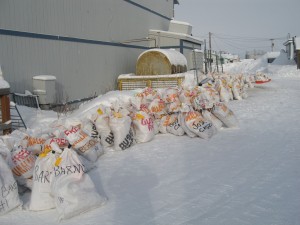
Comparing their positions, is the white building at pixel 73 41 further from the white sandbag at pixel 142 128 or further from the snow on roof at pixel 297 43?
the snow on roof at pixel 297 43

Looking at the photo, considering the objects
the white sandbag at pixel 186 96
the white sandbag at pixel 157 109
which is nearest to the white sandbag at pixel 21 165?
the white sandbag at pixel 157 109

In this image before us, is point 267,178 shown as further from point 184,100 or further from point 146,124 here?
point 184,100

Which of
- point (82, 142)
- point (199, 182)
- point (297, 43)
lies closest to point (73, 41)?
point (82, 142)

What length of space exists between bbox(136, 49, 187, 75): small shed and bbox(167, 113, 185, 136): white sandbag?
24.7 feet

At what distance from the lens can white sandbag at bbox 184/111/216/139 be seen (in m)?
5.36

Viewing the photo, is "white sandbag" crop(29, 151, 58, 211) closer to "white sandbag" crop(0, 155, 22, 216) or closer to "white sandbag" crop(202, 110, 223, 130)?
"white sandbag" crop(0, 155, 22, 216)

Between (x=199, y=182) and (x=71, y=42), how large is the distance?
28.1ft

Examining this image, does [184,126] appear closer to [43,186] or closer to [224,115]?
[224,115]

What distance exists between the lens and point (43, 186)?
121 inches

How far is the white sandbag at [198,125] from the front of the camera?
536cm

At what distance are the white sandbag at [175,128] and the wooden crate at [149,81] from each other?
252 inches

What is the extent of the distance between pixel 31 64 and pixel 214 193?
732 cm

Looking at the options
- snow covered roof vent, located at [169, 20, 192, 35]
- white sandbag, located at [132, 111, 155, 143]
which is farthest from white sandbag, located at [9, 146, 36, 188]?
snow covered roof vent, located at [169, 20, 192, 35]

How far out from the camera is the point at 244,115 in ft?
24.6
